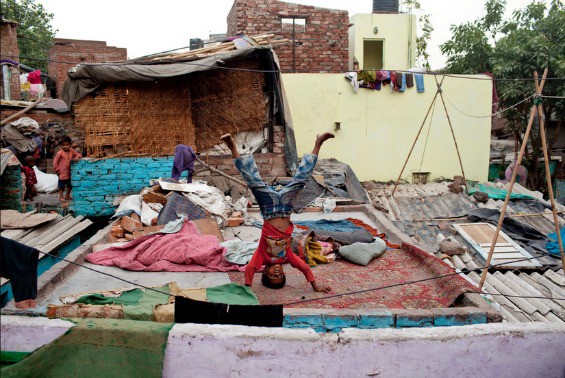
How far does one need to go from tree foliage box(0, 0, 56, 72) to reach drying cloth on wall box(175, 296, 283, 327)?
21.4 metres

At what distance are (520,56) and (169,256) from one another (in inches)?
496

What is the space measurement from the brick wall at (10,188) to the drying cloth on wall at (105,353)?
5.85 meters

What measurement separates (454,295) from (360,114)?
9861 millimetres

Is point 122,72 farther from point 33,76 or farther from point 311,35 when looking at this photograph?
point 311,35

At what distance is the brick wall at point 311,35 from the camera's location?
15406mm

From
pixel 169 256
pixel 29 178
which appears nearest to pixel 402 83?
pixel 29 178

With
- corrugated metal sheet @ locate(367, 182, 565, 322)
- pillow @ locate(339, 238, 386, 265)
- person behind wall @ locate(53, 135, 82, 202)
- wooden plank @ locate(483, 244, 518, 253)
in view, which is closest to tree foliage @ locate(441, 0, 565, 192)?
corrugated metal sheet @ locate(367, 182, 565, 322)

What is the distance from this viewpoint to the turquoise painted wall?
10211 millimetres

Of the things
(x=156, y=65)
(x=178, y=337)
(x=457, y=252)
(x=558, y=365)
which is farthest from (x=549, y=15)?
(x=178, y=337)

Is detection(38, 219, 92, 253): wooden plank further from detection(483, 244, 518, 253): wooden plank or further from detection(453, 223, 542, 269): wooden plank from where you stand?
detection(483, 244, 518, 253): wooden plank

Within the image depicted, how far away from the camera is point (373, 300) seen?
17.9 ft

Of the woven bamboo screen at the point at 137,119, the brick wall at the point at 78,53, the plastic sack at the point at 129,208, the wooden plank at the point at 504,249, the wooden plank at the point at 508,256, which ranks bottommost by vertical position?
the wooden plank at the point at 508,256

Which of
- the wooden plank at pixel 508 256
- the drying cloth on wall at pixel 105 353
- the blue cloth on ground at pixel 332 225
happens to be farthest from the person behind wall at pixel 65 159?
the wooden plank at pixel 508 256

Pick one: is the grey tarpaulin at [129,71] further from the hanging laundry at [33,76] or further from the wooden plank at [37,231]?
the hanging laundry at [33,76]
